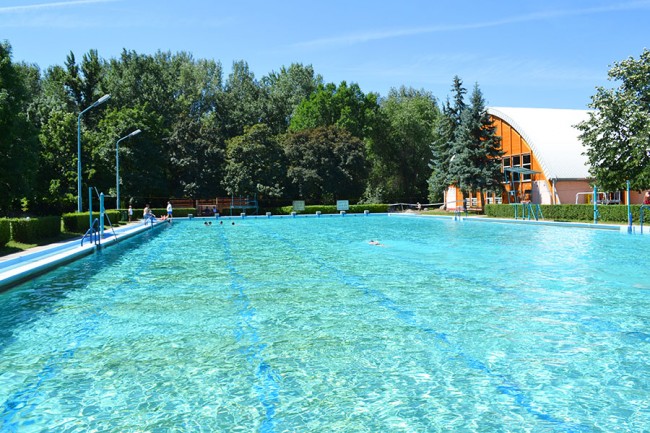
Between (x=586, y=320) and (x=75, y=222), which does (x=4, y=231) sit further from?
(x=586, y=320)

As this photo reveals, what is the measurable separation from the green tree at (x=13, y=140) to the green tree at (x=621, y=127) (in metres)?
30.9

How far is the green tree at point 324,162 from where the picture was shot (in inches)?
2147

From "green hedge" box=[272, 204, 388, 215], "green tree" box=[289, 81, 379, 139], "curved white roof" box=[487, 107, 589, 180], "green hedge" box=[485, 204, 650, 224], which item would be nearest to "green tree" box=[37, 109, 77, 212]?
"green hedge" box=[272, 204, 388, 215]

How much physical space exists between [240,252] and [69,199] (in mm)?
25386

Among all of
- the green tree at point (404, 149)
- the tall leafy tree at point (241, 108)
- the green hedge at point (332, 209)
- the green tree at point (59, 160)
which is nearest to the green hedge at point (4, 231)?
the green tree at point (59, 160)

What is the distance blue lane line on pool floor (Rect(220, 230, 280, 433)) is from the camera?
5204 millimetres

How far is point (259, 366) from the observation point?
651 cm

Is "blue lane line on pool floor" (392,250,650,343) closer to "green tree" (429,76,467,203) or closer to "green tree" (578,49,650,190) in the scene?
"green tree" (578,49,650,190)

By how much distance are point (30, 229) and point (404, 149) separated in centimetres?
5070

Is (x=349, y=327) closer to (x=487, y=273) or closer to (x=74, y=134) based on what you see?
(x=487, y=273)

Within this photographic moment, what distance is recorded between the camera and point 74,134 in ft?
135

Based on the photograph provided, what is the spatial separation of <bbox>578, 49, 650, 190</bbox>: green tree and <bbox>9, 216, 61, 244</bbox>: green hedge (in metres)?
29.2

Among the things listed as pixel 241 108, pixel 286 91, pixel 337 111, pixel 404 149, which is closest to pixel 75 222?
pixel 241 108

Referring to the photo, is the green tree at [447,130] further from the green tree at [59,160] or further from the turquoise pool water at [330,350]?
the turquoise pool water at [330,350]
